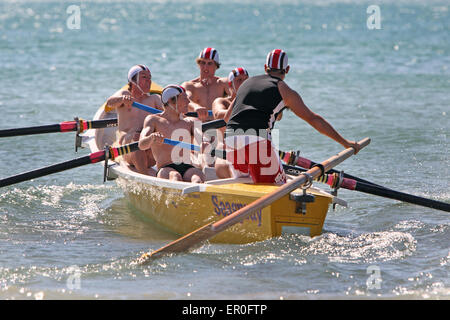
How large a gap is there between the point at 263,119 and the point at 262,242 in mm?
1262

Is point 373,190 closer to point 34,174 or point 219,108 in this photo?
point 219,108

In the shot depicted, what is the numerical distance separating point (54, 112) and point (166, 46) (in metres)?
16.4

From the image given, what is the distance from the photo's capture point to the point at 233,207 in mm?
7223

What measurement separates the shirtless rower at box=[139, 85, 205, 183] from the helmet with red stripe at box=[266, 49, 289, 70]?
1.29 metres

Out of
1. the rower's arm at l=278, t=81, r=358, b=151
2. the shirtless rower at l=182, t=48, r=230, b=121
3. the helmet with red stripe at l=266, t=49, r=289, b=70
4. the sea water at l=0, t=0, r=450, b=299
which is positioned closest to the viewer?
the sea water at l=0, t=0, r=450, b=299

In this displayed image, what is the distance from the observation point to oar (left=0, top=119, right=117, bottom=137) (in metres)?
9.74

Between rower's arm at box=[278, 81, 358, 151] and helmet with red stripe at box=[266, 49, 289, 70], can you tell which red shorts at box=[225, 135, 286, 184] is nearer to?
rower's arm at box=[278, 81, 358, 151]

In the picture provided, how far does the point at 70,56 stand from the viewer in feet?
93.0

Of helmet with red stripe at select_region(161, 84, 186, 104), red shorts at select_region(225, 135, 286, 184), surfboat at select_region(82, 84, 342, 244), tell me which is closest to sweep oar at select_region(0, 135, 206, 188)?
surfboat at select_region(82, 84, 342, 244)

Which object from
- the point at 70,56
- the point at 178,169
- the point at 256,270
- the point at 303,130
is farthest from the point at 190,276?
the point at 70,56

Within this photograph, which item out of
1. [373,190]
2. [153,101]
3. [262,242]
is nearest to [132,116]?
[153,101]

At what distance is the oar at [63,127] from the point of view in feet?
32.0

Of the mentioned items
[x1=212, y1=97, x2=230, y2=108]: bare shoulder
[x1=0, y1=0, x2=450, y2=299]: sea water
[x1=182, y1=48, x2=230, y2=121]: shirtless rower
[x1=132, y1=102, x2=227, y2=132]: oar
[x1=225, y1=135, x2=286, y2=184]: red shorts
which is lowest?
[x1=0, y1=0, x2=450, y2=299]: sea water

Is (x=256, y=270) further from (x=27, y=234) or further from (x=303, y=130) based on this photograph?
(x=303, y=130)
